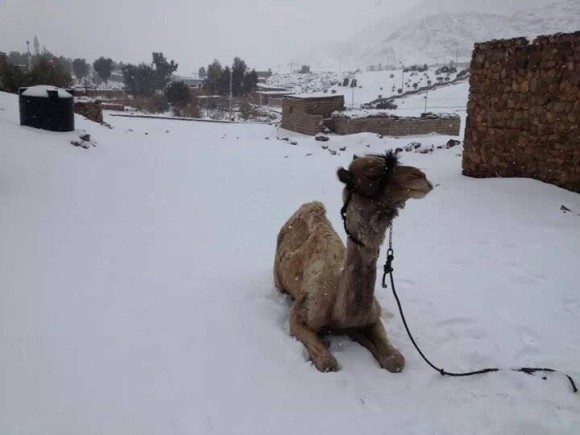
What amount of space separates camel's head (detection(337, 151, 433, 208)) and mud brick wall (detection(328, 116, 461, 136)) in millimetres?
18931

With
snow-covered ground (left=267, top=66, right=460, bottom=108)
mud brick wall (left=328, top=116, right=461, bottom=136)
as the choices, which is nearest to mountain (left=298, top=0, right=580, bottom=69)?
snow-covered ground (left=267, top=66, right=460, bottom=108)

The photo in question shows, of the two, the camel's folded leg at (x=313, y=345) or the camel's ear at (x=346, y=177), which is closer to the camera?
the camel's ear at (x=346, y=177)

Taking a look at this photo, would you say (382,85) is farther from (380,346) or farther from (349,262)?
(349,262)

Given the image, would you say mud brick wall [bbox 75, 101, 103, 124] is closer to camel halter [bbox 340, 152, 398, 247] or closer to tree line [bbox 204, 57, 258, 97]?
camel halter [bbox 340, 152, 398, 247]

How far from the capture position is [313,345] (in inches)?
125

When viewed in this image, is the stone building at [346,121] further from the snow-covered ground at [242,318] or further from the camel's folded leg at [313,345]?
the camel's folded leg at [313,345]

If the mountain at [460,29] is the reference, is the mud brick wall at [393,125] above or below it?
below

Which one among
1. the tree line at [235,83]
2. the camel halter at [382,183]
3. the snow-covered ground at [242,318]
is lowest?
the snow-covered ground at [242,318]

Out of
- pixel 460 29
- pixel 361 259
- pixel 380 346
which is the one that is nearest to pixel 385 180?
pixel 361 259

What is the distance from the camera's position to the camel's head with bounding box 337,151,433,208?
8.15 ft

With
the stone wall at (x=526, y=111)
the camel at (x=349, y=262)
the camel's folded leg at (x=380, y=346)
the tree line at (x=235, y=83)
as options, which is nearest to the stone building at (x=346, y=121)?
the stone wall at (x=526, y=111)

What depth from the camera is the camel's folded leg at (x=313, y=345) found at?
307 centimetres

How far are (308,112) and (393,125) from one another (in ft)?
13.4

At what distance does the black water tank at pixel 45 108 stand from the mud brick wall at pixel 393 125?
1266cm
